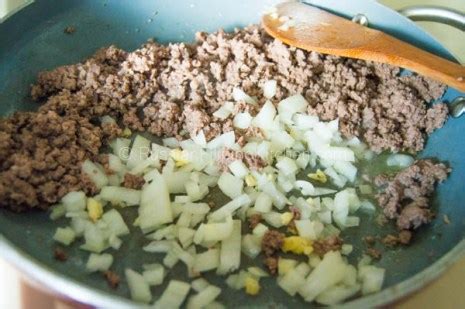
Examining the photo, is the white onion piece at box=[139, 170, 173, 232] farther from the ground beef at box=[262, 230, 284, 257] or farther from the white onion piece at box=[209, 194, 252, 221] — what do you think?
the ground beef at box=[262, 230, 284, 257]

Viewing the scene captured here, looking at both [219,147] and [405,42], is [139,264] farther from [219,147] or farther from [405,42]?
[405,42]

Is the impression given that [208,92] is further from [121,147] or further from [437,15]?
[437,15]

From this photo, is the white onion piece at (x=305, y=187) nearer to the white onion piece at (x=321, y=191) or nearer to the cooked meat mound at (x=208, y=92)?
the white onion piece at (x=321, y=191)

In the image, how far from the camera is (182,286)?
3.67ft

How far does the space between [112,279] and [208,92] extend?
561mm

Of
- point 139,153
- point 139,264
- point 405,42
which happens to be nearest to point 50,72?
point 139,153

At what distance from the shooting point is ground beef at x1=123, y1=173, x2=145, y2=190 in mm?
1301

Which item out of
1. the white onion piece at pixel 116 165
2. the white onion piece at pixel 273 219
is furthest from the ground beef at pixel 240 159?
the white onion piece at pixel 116 165

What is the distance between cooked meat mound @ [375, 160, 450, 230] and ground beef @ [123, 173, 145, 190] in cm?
54

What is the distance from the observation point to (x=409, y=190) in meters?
1.33

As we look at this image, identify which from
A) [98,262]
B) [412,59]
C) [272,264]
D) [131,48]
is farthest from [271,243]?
[131,48]

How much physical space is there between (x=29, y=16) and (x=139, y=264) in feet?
2.34

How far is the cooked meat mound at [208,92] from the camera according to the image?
1.39m

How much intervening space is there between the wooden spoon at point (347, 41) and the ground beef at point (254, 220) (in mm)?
481
